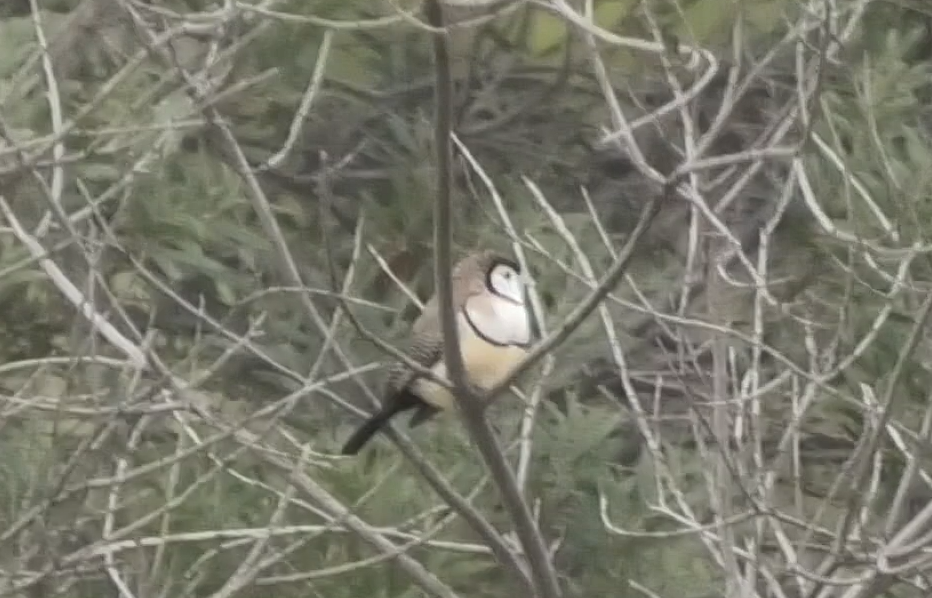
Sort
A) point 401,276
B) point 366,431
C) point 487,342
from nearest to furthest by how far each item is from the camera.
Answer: point 366,431
point 487,342
point 401,276

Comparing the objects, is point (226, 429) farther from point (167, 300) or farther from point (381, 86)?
point (381, 86)

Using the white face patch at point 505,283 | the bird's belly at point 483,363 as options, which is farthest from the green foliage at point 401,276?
the bird's belly at point 483,363

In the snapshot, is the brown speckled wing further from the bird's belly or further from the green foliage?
the green foliage

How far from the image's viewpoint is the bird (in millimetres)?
2227

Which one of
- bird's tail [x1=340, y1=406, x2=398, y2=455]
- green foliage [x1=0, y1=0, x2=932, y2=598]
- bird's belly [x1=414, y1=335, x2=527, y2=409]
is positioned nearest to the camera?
bird's tail [x1=340, y1=406, x2=398, y2=455]

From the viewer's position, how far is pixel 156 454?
2.85m

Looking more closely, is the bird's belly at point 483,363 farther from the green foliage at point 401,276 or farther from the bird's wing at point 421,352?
the green foliage at point 401,276

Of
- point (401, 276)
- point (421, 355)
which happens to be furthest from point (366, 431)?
point (401, 276)

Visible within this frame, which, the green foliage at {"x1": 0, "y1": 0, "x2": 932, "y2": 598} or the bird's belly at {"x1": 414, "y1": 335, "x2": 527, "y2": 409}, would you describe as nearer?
the bird's belly at {"x1": 414, "y1": 335, "x2": 527, "y2": 409}

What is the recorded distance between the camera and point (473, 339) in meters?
2.31

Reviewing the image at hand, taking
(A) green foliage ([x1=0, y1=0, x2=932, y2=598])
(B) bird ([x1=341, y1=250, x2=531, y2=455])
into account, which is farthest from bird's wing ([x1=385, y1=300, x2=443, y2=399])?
(A) green foliage ([x1=0, y1=0, x2=932, y2=598])

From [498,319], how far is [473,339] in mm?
49

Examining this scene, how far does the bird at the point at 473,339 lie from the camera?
2.23 m

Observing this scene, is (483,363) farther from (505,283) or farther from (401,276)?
(401,276)
